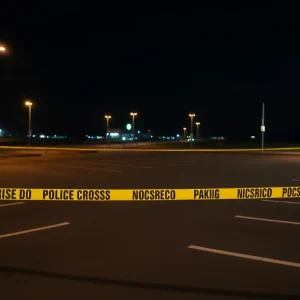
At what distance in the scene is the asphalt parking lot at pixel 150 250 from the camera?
5566mm

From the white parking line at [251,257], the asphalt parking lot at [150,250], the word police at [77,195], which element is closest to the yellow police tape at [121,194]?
the word police at [77,195]

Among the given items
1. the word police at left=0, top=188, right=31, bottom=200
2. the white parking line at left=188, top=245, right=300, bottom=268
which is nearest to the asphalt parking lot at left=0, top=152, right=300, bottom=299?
the white parking line at left=188, top=245, right=300, bottom=268

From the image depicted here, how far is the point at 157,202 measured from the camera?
1270 centimetres

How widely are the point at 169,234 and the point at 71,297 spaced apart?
3.63 m

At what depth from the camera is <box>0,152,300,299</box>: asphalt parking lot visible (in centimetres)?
557

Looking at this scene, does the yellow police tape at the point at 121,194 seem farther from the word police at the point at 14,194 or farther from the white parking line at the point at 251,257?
the white parking line at the point at 251,257

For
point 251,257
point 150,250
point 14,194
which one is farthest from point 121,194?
point 251,257

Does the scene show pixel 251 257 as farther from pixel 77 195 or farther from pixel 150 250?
pixel 77 195

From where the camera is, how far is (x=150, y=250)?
7367mm

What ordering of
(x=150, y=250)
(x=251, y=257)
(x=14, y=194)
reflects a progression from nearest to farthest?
(x=251, y=257), (x=150, y=250), (x=14, y=194)

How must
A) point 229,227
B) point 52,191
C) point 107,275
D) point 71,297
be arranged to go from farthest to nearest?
point 52,191
point 229,227
point 107,275
point 71,297

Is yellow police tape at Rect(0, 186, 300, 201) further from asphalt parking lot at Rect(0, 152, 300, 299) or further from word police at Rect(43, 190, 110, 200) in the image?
asphalt parking lot at Rect(0, 152, 300, 299)

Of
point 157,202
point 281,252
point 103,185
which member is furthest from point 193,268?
point 103,185

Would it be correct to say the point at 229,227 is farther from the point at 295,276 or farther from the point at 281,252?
the point at 295,276
